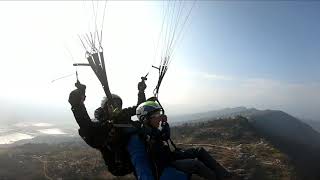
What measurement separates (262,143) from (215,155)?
560 cm

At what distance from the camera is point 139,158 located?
729cm

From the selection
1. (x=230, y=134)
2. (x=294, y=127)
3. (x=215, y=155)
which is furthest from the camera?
(x=294, y=127)

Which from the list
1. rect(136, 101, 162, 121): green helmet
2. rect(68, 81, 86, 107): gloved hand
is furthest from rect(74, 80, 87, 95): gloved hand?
rect(136, 101, 162, 121): green helmet

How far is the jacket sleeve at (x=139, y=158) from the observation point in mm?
7096

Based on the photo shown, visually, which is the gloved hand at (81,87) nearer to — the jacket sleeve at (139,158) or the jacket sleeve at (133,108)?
the jacket sleeve at (133,108)

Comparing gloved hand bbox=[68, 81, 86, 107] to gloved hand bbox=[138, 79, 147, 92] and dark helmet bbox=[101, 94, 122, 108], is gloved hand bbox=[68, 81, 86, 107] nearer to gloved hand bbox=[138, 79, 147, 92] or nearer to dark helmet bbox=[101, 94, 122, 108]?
dark helmet bbox=[101, 94, 122, 108]

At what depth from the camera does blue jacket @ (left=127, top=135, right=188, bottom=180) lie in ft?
23.3

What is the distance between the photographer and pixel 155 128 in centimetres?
774

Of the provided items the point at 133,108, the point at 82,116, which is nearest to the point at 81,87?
the point at 82,116

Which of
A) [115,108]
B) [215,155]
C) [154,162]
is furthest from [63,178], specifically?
[154,162]

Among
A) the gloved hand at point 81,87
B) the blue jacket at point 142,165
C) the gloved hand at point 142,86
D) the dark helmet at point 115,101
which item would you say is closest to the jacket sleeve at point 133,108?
the gloved hand at point 142,86

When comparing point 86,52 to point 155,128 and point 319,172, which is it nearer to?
point 155,128

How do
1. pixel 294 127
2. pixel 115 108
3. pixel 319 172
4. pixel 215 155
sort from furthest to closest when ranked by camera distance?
1. pixel 294 127
2. pixel 215 155
3. pixel 319 172
4. pixel 115 108

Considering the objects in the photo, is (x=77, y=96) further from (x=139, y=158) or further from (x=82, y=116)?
(x=139, y=158)
